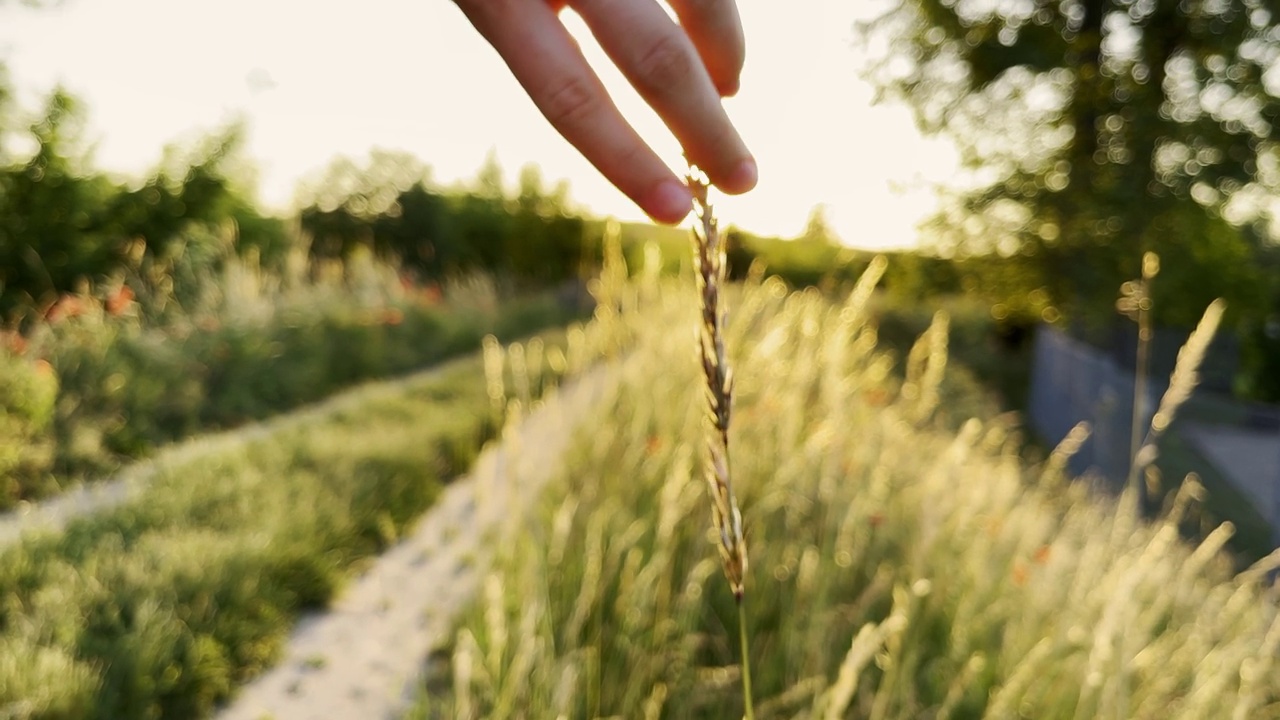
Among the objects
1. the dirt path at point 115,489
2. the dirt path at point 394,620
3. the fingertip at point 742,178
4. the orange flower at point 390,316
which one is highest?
the fingertip at point 742,178

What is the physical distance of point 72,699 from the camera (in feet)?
6.64

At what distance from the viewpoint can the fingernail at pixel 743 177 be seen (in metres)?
0.63

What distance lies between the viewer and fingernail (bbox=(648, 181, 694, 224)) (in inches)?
25.3

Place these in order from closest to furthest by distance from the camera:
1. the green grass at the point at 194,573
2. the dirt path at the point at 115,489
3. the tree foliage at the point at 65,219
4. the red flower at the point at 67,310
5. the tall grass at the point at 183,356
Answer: the green grass at the point at 194,573, the dirt path at the point at 115,489, the tall grass at the point at 183,356, the red flower at the point at 67,310, the tree foliage at the point at 65,219

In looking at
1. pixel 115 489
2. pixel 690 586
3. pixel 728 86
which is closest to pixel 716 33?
pixel 728 86

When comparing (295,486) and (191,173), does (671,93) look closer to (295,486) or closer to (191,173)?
(295,486)

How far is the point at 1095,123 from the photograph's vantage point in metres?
12.4

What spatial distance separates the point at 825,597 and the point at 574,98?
6.86 feet

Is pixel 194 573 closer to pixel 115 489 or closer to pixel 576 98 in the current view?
pixel 115 489

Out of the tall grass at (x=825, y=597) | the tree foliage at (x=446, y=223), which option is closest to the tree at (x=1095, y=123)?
the tree foliage at (x=446, y=223)

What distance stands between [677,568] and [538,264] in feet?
41.4

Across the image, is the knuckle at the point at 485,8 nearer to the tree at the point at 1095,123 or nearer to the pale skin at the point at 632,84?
the pale skin at the point at 632,84

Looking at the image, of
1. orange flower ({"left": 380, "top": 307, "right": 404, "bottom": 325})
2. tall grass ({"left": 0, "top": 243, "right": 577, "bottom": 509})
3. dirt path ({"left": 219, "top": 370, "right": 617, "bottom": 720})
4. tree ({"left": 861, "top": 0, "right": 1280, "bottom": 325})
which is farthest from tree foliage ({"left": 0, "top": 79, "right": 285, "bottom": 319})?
tree ({"left": 861, "top": 0, "right": 1280, "bottom": 325})

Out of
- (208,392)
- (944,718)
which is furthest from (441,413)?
(944,718)
